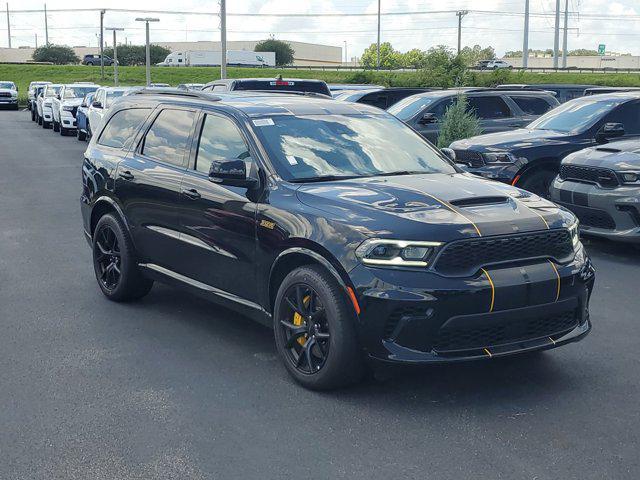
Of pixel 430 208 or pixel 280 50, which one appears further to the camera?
pixel 280 50

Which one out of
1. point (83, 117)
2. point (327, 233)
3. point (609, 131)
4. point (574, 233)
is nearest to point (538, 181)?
point (609, 131)

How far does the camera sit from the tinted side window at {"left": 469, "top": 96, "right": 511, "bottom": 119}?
1758 centimetres

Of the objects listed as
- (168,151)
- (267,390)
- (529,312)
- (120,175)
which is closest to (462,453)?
(529,312)

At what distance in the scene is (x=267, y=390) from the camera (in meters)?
5.36

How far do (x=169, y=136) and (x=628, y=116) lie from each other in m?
7.51

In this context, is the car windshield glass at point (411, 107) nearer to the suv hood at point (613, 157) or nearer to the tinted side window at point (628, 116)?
the tinted side window at point (628, 116)

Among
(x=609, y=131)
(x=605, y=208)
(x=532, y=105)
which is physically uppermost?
(x=532, y=105)

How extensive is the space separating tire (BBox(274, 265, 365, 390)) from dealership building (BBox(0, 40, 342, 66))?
145 metres

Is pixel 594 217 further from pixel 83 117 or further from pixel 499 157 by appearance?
pixel 83 117

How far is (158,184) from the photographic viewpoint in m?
6.84

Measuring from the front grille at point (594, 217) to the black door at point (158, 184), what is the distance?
16.4ft

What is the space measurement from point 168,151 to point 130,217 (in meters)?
0.70

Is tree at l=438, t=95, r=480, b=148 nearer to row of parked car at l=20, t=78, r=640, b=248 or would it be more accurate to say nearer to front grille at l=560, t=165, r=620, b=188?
row of parked car at l=20, t=78, r=640, b=248

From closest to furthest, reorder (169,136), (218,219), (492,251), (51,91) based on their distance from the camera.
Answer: (492,251), (218,219), (169,136), (51,91)
